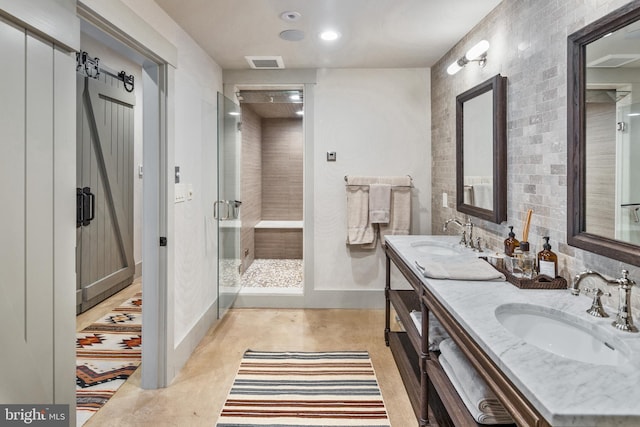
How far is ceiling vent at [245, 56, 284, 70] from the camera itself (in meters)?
3.28

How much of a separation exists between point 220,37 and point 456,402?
2.64 metres

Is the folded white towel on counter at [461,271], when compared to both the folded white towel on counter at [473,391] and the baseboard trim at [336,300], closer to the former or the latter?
the folded white towel on counter at [473,391]

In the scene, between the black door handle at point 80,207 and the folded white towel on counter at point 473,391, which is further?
the black door handle at point 80,207

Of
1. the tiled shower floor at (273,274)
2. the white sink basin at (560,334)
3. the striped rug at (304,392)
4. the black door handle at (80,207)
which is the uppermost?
the black door handle at (80,207)

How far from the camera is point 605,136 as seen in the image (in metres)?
1.41

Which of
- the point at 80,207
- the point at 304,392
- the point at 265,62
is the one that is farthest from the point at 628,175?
the point at 80,207

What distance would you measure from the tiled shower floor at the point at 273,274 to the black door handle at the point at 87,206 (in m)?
1.65

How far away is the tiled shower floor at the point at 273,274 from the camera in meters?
4.38

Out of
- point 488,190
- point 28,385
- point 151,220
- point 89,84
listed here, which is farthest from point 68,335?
point 89,84

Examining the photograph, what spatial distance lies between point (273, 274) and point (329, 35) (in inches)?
117

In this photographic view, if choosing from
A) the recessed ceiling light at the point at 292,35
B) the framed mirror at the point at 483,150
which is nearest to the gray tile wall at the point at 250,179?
the recessed ceiling light at the point at 292,35

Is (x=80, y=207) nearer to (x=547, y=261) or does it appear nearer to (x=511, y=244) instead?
(x=511, y=244)

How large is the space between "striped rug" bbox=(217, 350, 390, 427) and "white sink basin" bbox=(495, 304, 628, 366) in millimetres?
974

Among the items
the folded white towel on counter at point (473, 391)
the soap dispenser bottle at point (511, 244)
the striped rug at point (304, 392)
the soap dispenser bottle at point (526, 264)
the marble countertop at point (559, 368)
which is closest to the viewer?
the marble countertop at point (559, 368)
